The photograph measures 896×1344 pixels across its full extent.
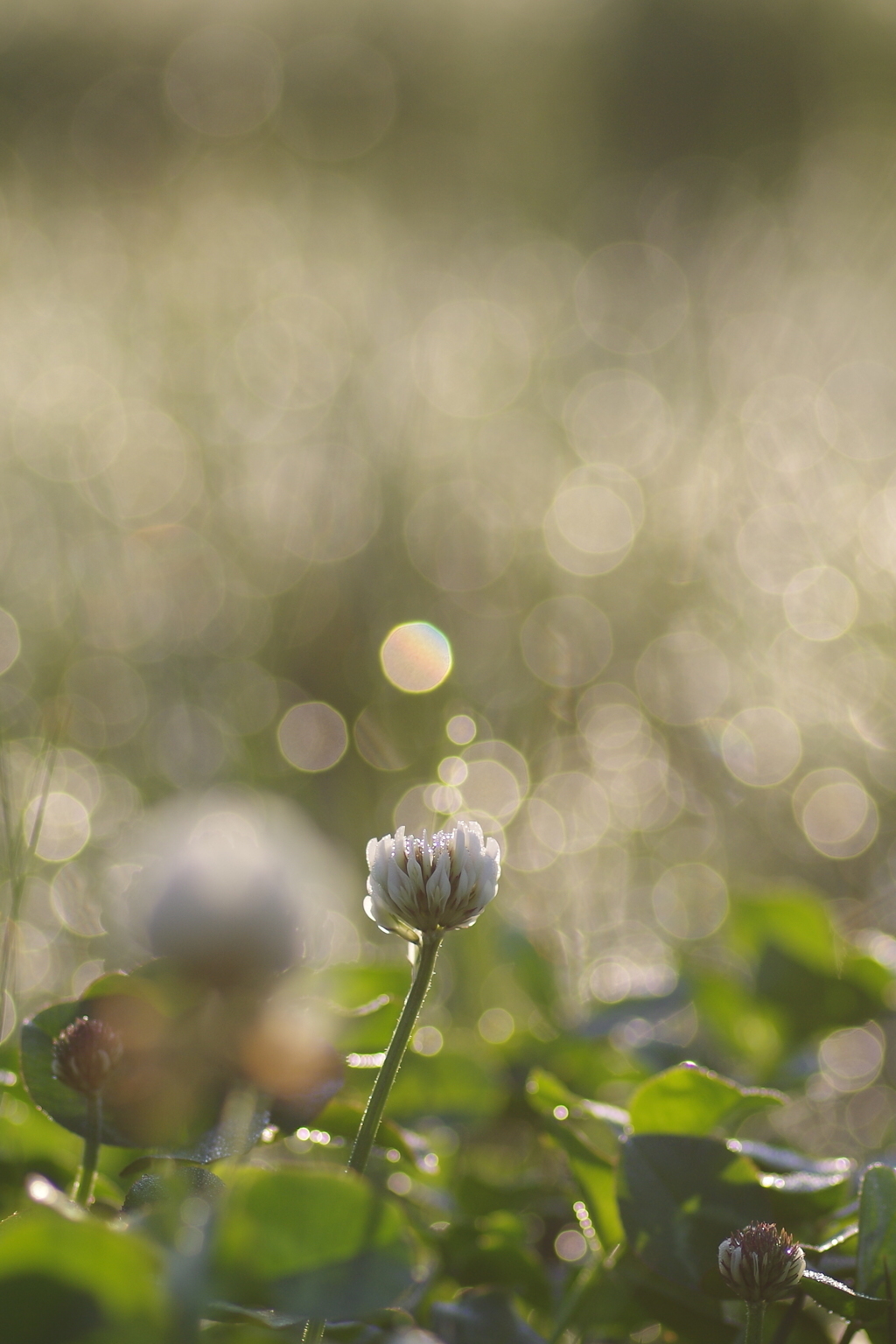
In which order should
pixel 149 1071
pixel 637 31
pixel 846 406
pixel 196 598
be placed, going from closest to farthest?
pixel 149 1071, pixel 196 598, pixel 846 406, pixel 637 31

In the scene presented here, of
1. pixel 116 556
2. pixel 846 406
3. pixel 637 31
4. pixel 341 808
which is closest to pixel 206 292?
pixel 116 556

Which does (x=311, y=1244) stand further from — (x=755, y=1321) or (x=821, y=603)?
(x=821, y=603)

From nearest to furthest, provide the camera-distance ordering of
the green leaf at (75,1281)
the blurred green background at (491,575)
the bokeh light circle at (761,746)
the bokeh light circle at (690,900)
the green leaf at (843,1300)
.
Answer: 1. the green leaf at (75,1281)
2. the green leaf at (843,1300)
3. the blurred green background at (491,575)
4. the bokeh light circle at (690,900)
5. the bokeh light circle at (761,746)

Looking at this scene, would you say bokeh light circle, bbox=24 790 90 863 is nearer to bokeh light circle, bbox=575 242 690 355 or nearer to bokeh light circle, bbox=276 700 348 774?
bokeh light circle, bbox=276 700 348 774

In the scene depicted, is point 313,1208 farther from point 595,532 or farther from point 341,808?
point 595,532

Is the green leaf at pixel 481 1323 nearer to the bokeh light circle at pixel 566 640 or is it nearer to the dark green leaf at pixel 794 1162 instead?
the dark green leaf at pixel 794 1162

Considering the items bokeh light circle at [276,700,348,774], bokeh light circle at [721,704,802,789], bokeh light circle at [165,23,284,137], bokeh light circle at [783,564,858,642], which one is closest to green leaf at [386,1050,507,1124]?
bokeh light circle at [276,700,348,774]

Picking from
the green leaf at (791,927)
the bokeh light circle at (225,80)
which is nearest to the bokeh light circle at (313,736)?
the green leaf at (791,927)
